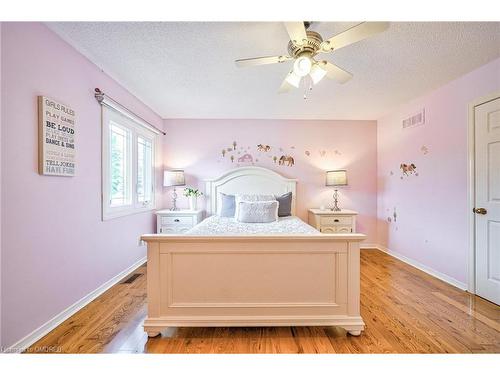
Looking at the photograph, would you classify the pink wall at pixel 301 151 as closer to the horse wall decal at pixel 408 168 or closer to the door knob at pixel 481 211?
the horse wall decal at pixel 408 168

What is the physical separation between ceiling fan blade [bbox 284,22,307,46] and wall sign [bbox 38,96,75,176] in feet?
5.81

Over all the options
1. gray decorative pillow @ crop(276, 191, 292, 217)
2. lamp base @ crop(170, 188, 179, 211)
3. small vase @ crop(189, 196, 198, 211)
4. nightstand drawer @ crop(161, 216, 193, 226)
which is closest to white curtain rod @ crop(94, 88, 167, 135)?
lamp base @ crop(170, 188, 179, 211)

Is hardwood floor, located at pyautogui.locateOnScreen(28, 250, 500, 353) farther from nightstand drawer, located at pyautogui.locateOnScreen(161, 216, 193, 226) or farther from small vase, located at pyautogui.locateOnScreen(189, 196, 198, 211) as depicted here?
small vase, located at pyautogui.locateOnScreen(189, 196, 198, 211)

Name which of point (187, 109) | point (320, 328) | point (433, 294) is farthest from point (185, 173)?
point (433, 294)

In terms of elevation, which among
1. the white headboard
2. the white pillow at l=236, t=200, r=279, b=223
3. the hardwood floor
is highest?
the white headboard

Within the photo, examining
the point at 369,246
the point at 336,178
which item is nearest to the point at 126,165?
the point at 336,178

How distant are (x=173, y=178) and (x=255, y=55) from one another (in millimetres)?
2330

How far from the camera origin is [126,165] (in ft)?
9.51

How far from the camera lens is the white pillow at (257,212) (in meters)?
3.02

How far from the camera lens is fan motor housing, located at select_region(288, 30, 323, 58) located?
4.93ft

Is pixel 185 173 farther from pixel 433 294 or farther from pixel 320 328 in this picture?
pixel 433 294

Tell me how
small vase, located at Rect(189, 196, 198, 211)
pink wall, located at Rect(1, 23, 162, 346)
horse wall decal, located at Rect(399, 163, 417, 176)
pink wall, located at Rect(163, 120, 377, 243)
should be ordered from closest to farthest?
pink wall, located at Rect(1, 23, 162, 346) < horse wall decal, located at Rect(399, 163, 417, 176) < small vase, located at Rect(189, 196, 198, 211) < pink wall, located at Rect(163, 120, 377, 243)

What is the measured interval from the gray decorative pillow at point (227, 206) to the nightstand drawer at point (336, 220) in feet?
4.61

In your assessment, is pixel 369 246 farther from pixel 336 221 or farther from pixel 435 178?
pixel 435 178
